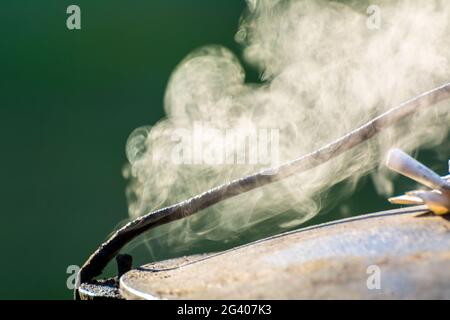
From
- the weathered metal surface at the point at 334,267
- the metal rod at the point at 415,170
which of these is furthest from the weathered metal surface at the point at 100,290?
the metal rod at the point at 415,170

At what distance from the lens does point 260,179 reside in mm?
1649

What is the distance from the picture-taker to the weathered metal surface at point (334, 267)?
1.11m

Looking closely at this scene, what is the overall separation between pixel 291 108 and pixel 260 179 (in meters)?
1.13

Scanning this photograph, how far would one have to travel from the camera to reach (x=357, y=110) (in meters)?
2.67

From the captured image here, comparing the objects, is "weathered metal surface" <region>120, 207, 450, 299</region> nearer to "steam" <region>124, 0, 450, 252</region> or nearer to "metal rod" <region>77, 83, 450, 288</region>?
"metal rod" <region>77, 83, 450, 288</region>

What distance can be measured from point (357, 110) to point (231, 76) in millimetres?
548

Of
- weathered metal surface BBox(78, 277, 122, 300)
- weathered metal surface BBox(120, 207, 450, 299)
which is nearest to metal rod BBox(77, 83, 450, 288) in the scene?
weathered metal surface BBox(78, 277, 122, 300)

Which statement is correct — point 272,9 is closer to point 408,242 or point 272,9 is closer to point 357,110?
point 357,110

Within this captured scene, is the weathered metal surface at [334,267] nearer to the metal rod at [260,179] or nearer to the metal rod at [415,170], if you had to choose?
the metal rod at [415,170]

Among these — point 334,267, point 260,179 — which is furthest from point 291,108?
point 334,267

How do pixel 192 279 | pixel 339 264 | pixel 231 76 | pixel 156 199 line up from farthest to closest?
pixel 231 76 → pixel 156 199 → pixel 192 279 → pixel 339 264

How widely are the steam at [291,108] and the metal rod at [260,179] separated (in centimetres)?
64

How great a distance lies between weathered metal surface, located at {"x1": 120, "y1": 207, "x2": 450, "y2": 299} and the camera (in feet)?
3.64
